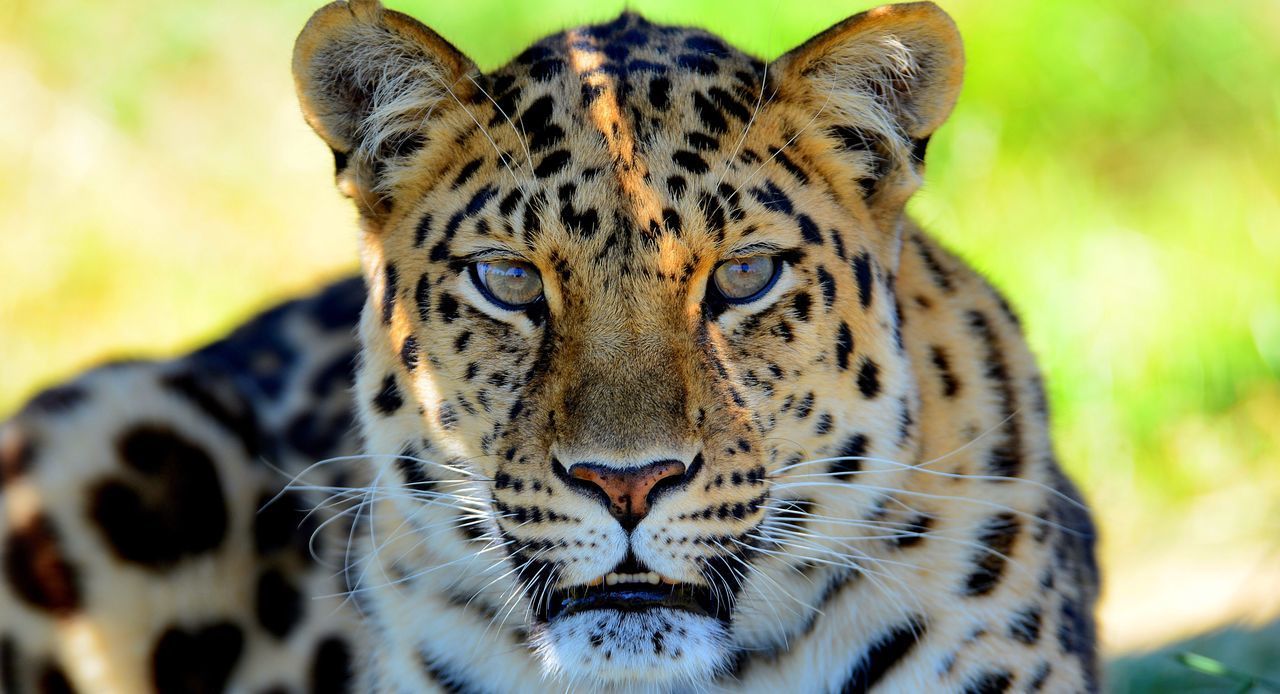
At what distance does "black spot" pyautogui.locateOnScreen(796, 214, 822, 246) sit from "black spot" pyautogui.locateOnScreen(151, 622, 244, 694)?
9.02ft

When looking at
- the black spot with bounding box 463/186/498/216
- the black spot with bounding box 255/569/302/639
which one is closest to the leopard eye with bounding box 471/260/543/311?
the black spot with bounding box 463/186/498/216

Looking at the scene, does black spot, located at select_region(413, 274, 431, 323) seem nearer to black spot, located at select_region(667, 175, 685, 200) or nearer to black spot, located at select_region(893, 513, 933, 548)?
black spot, located at select_region(667, 175, 685, 200)

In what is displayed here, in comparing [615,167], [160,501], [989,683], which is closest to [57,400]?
[160,501]

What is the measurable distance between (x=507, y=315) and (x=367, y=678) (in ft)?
4.36

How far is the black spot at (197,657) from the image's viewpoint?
527 cm

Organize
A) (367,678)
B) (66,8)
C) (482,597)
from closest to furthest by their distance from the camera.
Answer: (482,597)
(367,678)
(66,8)

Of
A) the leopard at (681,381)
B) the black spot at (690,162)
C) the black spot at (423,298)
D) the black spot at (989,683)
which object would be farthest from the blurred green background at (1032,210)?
the black spot at (423,298)

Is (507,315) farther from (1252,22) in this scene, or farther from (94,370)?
(1252,22)

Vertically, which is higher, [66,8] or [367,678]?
[66,8]

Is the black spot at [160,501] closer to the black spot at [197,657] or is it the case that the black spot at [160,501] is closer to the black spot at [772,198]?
the black spot at [197,657]

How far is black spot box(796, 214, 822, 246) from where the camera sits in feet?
12.1

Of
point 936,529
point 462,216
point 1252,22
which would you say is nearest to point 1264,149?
point 1252,22

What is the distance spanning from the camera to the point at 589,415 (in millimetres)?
3363

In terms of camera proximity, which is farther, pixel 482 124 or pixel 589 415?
pixel 482 124
